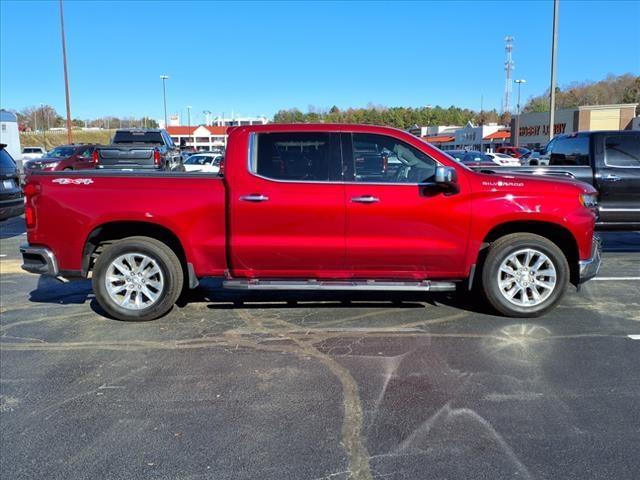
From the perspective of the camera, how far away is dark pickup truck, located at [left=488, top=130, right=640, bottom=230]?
873 cm

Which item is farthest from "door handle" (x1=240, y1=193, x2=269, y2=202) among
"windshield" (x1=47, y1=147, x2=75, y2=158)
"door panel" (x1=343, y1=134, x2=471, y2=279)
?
"windshield" (x1=47, y1=147, x2=75, y2=158)

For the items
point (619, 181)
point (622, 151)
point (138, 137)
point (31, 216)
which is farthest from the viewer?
point (138, 137)

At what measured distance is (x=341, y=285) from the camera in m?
5.45

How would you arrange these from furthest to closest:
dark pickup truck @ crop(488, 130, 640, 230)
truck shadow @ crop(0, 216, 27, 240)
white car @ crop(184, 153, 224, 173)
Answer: white car @ crop(184, 153, 224, 173)
truck shadow @ crop(0, 216, 27, 240)
dark pickup truck @ crop(488, 130, 640, 230)

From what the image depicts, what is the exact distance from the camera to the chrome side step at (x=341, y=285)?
5402mm

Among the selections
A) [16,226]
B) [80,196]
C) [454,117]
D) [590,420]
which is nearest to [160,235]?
[80,196]

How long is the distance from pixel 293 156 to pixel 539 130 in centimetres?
6220

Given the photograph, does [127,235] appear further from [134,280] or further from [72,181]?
[72,181]

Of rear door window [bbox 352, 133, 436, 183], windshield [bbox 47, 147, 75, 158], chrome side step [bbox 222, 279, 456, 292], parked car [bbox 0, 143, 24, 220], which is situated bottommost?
chrome side step [bbox 222, 279, 456, 292]

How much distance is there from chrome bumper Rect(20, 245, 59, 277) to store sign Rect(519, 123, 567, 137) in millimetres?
60034

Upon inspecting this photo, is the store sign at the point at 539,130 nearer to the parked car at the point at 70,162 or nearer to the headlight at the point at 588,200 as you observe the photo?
the parked car at the point at 70,162

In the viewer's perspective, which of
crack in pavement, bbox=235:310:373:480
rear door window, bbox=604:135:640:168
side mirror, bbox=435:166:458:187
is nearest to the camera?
crack in pavement, bbox=235:310:373:480

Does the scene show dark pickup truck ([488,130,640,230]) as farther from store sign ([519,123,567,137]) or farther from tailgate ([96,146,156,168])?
store sign ([519,123,567,137])

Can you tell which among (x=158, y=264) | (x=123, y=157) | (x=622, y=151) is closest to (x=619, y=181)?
(x=622, y=151)
